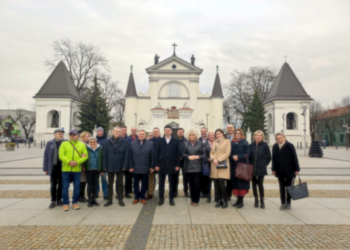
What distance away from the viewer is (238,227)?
4.74 m

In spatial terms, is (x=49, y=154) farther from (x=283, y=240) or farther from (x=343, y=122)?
(x=343, y=122)

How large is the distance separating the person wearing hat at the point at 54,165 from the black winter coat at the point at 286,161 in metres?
4.94

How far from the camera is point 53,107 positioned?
39.8 meters

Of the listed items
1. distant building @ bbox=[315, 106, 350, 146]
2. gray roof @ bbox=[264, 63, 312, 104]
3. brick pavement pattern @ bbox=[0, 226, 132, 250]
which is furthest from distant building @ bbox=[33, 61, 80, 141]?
distant building @ bbox=[315, 106, 350, 146]

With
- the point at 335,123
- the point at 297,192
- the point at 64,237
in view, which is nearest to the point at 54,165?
the point at 64,237

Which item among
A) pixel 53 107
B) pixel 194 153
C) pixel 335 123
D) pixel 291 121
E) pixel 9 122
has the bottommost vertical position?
pixel 194 153

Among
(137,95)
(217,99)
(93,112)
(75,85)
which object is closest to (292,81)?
(217,99)

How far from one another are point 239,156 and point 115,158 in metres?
2.87

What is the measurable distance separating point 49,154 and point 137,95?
38.7m

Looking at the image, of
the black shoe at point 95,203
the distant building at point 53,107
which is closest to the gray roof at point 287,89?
the distant building at point 53,107

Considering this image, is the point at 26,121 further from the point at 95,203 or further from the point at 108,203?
the point at 108,203

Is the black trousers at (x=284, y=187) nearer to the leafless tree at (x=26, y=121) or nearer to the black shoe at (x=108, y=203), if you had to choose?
the black shoe at (x=108, y=203)

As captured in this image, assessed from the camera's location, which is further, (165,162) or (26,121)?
(26,121)

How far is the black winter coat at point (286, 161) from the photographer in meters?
5.77
